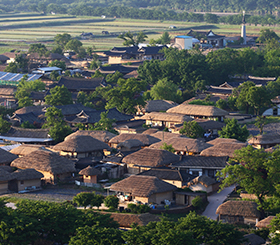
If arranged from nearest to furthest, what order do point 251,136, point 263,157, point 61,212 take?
point 61,212, point 263,157, point 251,136

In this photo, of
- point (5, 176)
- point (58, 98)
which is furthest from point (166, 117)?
point (5, 176)

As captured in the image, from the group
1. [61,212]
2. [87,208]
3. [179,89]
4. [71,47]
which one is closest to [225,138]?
[87,208]

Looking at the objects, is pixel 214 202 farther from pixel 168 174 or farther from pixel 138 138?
pixel 138 138

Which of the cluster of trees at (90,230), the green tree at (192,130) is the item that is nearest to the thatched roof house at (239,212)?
the cluster of trees at (90,230)

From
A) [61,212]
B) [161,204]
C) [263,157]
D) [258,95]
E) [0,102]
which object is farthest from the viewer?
[0,102]

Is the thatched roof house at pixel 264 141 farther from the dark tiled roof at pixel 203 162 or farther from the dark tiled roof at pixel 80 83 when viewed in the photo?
the dark tiled roof at pixel 80 83

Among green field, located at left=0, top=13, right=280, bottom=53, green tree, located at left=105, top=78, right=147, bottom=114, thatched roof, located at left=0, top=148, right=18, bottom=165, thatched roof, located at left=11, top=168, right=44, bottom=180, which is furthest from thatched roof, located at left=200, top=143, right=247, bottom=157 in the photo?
green field, located at left=0, top=13, right=280, bottom=53

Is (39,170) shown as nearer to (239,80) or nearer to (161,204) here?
(161,204)
